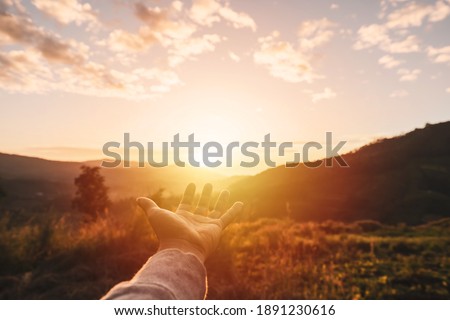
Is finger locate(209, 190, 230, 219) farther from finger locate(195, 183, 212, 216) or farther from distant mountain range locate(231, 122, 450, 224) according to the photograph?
distant mountain range locate(231, 122, 450, 224)

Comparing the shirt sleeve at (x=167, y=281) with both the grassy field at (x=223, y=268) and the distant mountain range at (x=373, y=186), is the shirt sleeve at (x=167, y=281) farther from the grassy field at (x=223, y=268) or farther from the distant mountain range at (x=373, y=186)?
the distant mountain range at (x=373, y=186)

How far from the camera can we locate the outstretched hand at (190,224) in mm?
2219

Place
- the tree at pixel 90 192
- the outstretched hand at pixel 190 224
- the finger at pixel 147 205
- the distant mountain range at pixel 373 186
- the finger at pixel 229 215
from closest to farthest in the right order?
the outstretched hand at pixel 190 224 → the finger at pixel 147 205 → the finger at pixel 229 215 → the tree at pixel 90 192 → the distant mountain range at pixel 373 186

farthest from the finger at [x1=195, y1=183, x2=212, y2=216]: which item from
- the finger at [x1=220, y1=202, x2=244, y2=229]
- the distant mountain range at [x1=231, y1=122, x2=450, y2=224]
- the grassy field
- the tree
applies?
the tree

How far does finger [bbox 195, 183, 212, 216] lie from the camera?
3084 mm

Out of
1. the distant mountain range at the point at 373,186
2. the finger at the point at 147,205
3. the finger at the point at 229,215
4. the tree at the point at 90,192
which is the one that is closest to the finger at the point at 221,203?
the finger at the point at 229,215

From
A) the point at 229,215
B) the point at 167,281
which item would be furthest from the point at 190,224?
the point at 167,281

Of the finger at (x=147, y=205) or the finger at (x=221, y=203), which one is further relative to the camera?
the finger at (x=221, y=203)

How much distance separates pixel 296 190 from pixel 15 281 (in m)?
40.0

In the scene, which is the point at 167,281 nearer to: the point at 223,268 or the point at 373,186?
the point at 223,268

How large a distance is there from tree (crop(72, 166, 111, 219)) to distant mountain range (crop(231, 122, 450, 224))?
1426 centimetres

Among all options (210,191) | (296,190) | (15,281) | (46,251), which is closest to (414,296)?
(210,191)

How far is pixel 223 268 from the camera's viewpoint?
22.0ft

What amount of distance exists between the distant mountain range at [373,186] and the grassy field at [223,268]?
24.8 meters
